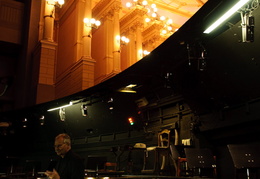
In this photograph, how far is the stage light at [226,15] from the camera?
475 centimetres

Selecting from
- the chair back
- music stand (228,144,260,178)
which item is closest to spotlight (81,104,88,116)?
the chair back

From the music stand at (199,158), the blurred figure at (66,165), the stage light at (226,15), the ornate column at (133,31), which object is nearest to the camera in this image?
the blurred figure at (66,165)

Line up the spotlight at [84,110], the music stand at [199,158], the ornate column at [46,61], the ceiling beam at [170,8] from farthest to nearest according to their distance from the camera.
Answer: the ceiling beam at [170,8], the ornate column at [46,61], the spotlight at [84,110], the music stand at [199,158]

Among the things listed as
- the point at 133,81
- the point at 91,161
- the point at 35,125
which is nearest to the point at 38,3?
the point at 35,125

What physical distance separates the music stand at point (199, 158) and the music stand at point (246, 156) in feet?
4.03

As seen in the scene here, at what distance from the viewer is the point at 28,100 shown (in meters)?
14.4

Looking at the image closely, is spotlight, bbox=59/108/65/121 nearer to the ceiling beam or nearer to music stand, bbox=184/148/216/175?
music stand, bbox=184/148/216/175

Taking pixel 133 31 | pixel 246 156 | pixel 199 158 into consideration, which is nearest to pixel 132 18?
pixel 133 31

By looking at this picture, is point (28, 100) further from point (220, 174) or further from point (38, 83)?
point (220, 174)

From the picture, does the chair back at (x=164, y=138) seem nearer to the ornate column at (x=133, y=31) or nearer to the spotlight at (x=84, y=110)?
the spotlight at (x=84, y=110)

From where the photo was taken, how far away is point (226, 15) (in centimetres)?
511

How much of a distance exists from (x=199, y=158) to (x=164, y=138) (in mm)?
2760

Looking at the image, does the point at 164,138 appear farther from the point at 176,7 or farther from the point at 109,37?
the point at 176,7

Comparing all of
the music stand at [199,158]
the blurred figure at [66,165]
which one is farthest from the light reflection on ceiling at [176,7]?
the blurred figure at [66,165]
